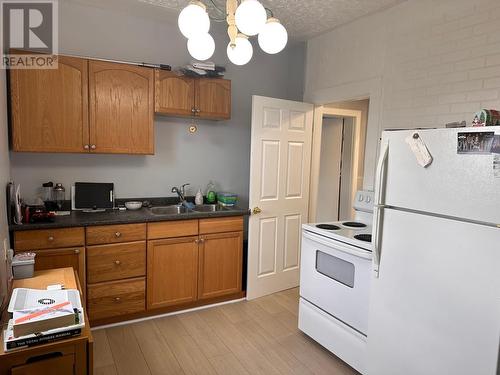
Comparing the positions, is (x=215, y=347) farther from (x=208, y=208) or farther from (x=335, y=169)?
(x=335, y=169)

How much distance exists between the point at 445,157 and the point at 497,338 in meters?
0.85

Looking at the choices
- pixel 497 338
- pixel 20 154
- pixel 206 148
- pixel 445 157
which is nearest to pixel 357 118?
pixel 206 148

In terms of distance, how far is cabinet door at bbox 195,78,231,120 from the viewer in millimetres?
3303

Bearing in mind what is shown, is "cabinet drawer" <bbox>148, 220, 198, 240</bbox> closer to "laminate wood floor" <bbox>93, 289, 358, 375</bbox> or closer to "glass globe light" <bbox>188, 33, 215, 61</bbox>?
"laminate wood floor" <bbox>93, 289, 358, 375</bbox>

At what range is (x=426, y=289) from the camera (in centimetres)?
179

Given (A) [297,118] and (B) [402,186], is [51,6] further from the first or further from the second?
(B) [402,186]

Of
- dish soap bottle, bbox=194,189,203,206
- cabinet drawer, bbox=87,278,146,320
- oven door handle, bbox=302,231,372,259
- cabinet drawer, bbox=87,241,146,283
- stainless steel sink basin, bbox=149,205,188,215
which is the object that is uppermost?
dish soap bottle, bbox=194,189,203,206

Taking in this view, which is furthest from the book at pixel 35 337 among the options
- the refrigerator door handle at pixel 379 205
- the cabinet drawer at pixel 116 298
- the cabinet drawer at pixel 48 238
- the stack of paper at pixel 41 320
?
the refrigerator door handle at pixel 379 205

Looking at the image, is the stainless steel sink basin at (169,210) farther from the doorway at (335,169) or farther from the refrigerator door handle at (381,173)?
the doorway at (335,169)

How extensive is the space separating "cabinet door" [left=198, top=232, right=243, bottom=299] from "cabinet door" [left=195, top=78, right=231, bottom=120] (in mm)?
1216

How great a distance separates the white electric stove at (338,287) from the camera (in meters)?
2.28

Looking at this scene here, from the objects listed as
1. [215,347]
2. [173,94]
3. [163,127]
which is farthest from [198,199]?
[215,347]

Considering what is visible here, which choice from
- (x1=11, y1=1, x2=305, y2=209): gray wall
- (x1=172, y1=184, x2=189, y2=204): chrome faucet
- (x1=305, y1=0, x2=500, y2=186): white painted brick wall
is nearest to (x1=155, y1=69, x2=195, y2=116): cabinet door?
(x1=11, y1=1, x2=305, y2=209): gray wall

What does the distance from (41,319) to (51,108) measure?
195 cm
